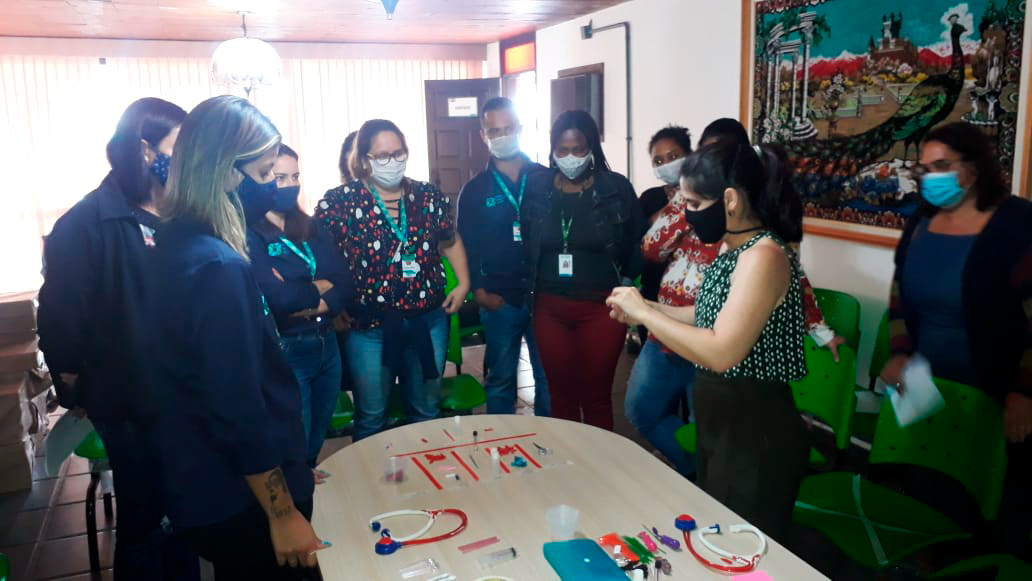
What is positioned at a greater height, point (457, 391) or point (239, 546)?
point (239, 546)

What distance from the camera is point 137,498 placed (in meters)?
1.91

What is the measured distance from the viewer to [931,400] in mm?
2057

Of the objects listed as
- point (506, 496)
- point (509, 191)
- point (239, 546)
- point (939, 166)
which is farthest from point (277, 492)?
point (939, 166)

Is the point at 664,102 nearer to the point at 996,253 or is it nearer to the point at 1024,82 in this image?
the point at 1024,82

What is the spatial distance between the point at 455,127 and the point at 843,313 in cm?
476

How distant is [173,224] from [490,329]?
6.03ft

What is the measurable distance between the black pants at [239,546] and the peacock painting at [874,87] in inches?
110

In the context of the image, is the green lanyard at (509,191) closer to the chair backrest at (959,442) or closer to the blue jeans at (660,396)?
the blue jeans at (660,396)

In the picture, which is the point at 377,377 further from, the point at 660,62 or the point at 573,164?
the point at 660,62

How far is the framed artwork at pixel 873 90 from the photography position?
2732mm

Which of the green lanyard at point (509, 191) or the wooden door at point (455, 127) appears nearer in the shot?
the green lanyard at point (509, 191)

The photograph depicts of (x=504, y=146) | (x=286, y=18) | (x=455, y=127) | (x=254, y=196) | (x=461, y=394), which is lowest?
(x=461, y=394)

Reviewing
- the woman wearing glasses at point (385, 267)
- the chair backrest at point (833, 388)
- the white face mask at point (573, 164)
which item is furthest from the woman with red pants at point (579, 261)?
the chair backrest at point (833, 388)

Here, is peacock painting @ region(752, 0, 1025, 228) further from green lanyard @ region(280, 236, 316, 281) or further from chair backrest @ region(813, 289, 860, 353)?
green lanyard @ region(280, 236, 316, 281)
